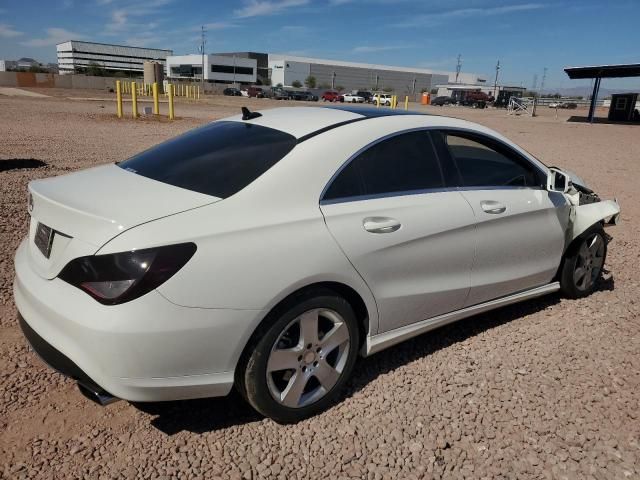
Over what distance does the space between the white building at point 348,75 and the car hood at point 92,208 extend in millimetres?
125787

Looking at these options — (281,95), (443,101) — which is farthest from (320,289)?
(443,101)

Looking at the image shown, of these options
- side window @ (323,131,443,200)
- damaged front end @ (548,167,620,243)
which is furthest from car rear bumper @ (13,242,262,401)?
damaged front end @ (548,167,620,243)

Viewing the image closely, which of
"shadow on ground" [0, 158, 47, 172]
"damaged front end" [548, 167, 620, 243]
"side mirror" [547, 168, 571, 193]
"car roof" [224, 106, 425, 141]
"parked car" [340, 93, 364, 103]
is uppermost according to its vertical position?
"car roof" [224, 106, 425, 141]

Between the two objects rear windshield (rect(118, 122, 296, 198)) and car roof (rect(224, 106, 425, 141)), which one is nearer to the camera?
rear windshield (rect(118, 122, 296, 198))

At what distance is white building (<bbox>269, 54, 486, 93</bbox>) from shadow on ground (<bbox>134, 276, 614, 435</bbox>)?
4904 inches

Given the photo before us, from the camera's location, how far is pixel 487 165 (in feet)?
12.4

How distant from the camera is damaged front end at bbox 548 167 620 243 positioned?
398 cm

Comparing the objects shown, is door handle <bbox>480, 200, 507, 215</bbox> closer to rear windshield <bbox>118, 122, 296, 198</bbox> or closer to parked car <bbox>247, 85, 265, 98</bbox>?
rear windshield <bbox>118, 122, 296, 198</bbox>

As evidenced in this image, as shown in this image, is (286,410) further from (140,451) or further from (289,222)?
(289,222)

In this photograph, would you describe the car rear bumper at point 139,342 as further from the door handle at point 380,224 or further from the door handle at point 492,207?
the door handle at point 492,207

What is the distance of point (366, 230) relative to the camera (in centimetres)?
279

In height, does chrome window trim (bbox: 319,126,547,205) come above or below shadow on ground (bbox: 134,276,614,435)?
above

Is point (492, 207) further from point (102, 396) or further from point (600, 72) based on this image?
point (600, 72)

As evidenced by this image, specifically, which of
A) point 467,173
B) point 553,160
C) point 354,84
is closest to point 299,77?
point 354,84
